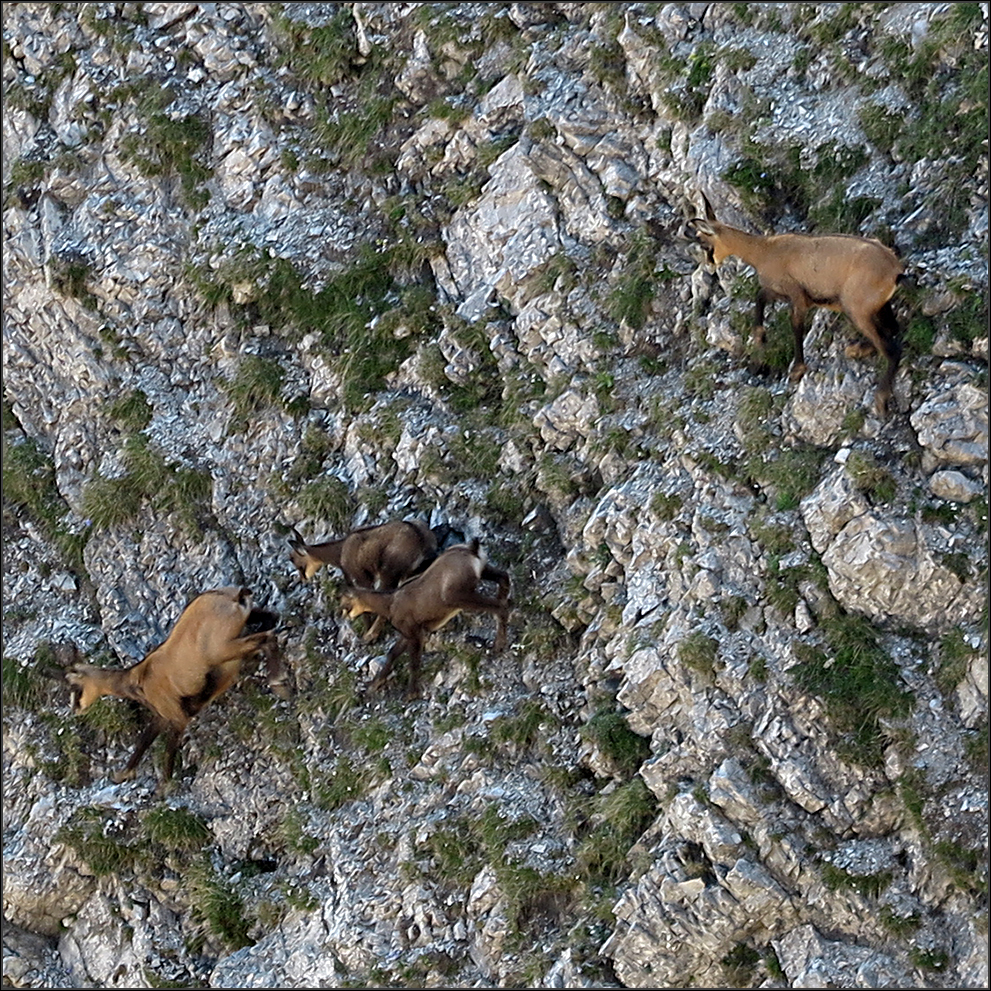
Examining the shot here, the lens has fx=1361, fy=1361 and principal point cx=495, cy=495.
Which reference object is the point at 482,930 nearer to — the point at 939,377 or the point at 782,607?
the point at 782,607

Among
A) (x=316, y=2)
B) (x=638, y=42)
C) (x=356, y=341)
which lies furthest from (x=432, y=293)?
(x=316, y=2)

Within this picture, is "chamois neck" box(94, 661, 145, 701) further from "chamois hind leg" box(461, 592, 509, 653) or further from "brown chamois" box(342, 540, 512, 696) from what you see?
"chamois hind leg" box(461, 592, 509, 653)

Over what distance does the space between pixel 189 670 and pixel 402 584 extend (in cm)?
198

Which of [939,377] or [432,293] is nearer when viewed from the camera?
[939,377]

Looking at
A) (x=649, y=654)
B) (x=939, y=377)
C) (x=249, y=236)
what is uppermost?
(x=249, y=236)

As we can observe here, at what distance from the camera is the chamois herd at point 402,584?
10125mm

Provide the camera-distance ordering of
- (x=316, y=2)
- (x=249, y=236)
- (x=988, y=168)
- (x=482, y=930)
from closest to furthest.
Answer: (x=482, y=930) < (x=988, y=168) < (x=249, y=236) < (x=316, y=2)

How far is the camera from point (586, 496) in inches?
444

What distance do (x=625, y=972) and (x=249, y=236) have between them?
797cm

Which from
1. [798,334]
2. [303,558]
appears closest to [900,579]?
[798,334]

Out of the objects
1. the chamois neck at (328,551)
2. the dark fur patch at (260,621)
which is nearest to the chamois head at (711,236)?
the chamois neck at (328,551)

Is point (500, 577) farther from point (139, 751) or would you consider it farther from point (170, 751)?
point (139, 751)

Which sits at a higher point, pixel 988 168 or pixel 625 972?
pixel 988 168

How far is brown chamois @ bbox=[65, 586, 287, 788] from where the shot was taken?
448 inches
